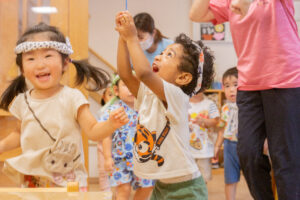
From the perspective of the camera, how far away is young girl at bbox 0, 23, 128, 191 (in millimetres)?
1251

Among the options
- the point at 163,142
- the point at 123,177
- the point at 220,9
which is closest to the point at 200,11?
Result: the point at 220,9

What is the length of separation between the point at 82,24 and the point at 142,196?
0.98 metres

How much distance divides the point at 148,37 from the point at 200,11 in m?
0.85

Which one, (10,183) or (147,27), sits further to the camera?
(147,27)

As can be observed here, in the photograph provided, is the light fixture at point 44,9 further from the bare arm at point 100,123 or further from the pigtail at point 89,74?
the bare arm at point 100,123

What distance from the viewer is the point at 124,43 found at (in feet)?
3.71

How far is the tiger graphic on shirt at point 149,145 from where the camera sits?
1.17m

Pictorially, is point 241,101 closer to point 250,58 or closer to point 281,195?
point 250,58

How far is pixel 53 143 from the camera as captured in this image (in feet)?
4.11

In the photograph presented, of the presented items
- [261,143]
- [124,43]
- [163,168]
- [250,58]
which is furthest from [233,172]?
[124,43]

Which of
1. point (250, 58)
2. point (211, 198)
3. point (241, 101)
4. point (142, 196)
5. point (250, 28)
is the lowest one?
point (211, 198)

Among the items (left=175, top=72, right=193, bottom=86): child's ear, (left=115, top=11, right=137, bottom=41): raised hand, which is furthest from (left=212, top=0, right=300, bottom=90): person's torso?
(left=115, top=11, right=137, bottom=41): raised hand

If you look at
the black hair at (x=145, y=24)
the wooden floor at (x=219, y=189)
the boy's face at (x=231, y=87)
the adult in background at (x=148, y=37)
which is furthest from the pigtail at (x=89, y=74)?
the wooden floor at (x=219, y=189)

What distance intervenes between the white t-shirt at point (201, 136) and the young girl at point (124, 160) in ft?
1.89
